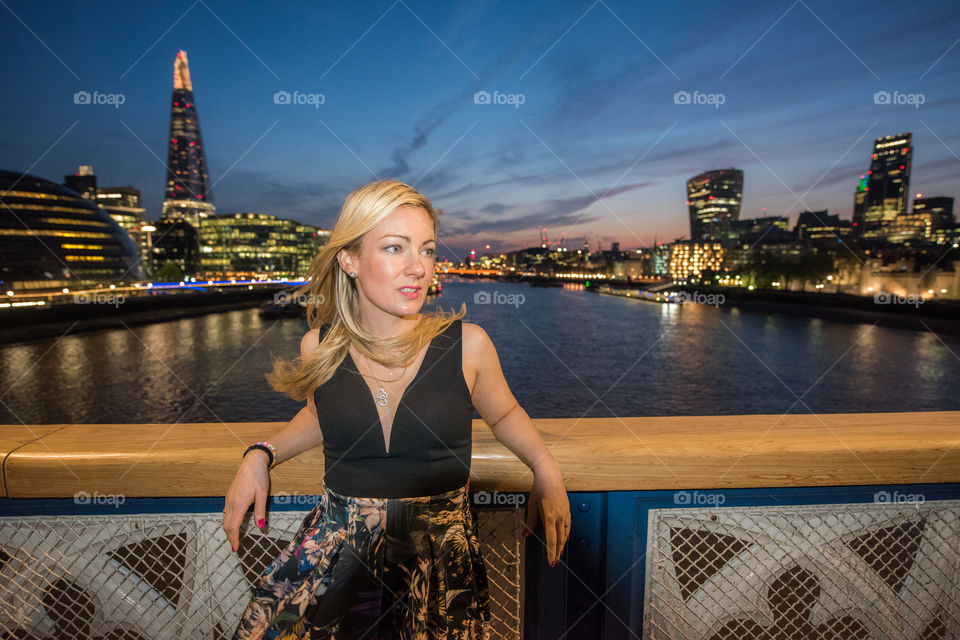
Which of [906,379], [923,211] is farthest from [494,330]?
[923,211]

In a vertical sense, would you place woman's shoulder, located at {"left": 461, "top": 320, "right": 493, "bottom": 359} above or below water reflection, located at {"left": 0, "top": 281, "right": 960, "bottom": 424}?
above

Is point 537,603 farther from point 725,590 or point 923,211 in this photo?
point 923,211

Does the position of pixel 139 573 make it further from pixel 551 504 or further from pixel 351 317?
pixel 551 504

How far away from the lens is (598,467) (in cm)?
142

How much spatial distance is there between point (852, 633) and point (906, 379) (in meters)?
42.7

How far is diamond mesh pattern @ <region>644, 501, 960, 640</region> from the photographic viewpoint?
4.83 feet
